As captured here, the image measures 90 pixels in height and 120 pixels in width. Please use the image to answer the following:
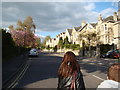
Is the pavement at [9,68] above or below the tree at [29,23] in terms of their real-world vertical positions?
below

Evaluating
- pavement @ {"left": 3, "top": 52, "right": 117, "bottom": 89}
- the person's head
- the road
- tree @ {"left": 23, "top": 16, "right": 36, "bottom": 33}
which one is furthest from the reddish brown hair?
tree @ {"left": 23, "top": 16, "right": 36, "bottom": 33}

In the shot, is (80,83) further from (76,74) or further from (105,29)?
(105,29)

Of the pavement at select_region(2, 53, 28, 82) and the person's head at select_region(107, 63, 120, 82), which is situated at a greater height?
the person's head at select_region(107, 63, 120, 82)

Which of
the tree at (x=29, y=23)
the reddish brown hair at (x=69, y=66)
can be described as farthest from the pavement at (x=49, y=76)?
the tree at (x=29, y=23)

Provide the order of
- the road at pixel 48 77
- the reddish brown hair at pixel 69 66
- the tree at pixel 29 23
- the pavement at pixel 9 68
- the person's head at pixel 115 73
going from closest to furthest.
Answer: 1. the person's head at pixel 115 73
2. the reddish brown hair at pixel 69 66
3. the road at pixel 48 77
4. the pavement at pixel 9 68
5. the tree at pixel 29 23

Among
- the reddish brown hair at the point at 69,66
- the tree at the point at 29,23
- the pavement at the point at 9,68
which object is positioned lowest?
the pavement at the point at 9,68

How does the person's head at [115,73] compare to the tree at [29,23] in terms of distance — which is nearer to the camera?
the person's head at [115,73]

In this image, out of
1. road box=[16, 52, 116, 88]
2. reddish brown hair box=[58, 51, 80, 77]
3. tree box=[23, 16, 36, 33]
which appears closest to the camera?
reddish brown hair box=[58, 51, 80, 77]

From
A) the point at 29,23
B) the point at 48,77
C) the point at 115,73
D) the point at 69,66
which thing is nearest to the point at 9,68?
the point at 48,77

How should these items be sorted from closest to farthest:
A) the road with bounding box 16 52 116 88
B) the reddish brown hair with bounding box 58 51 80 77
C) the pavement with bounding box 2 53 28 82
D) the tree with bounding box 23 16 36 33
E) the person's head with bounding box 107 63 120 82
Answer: the person's head with bounding box 107 63 120 82 < the reddish brown hair with bounding box 58 51 80 77 < the road with bounding box 16 52 116 88 < the pavement with bounding box 2 53 28 82 < the tree with bounding box 23 16 36 33

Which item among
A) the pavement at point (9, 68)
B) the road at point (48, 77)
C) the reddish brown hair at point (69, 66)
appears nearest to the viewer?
the reddish brown hair at point (69, 66)

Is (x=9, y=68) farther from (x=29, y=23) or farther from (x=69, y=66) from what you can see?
(x=29, y=23)

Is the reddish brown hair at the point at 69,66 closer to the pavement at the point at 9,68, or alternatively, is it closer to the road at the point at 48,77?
the road at the point at 48,77

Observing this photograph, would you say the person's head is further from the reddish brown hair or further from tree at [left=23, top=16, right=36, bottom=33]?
tree at [left=23, top=16, right=36, bottom=33]
